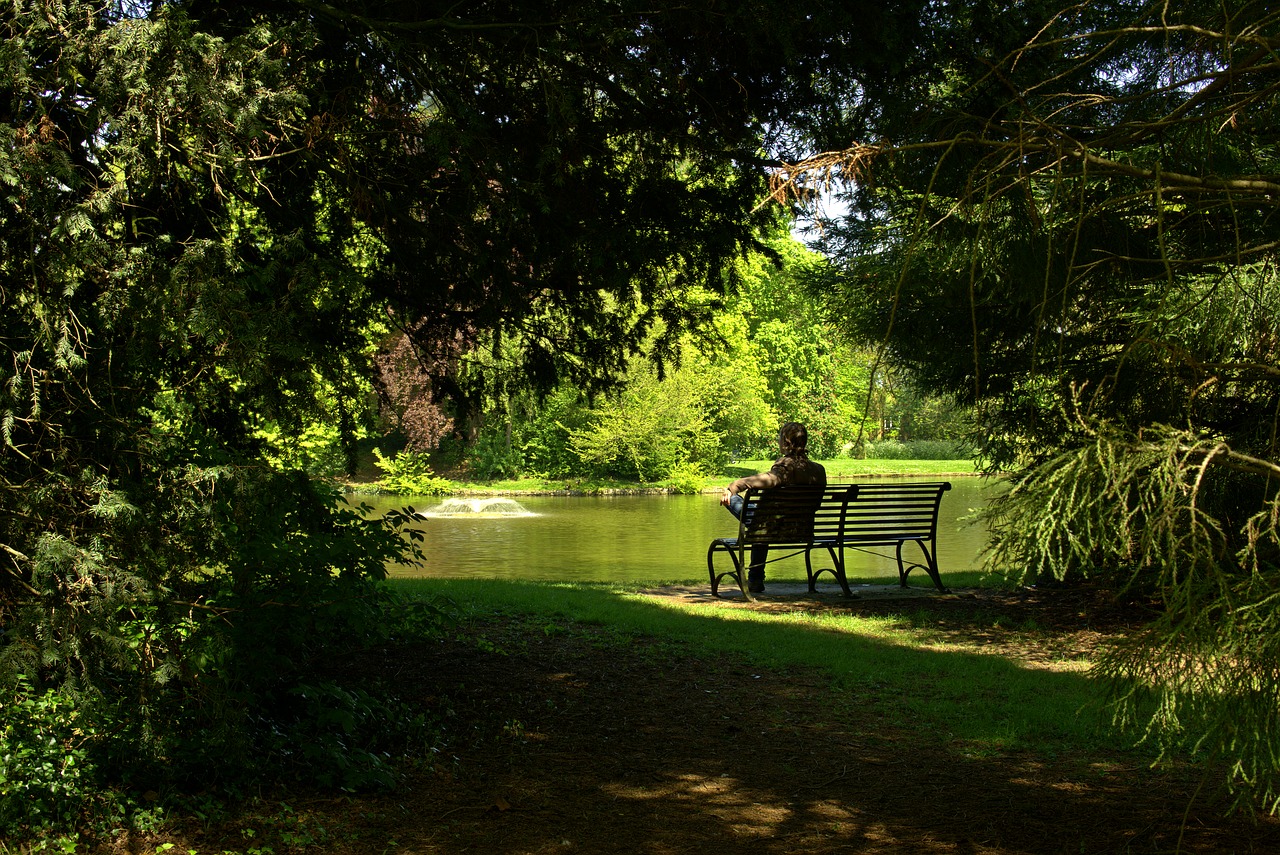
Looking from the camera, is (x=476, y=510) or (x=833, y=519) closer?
(x=833, y=519)

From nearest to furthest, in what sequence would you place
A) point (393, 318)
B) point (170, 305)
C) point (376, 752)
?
point (170, 305), point (376, 752), point (393, 318)

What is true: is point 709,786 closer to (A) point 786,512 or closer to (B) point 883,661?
(B) point 883,661

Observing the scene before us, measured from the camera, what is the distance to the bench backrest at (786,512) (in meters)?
8.63

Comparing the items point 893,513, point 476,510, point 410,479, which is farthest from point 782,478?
point 410,479

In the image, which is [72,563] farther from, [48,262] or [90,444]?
[48,262]

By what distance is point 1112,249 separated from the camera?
3994 millimetres

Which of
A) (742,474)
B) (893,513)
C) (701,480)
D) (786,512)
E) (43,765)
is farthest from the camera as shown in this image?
(742,474)

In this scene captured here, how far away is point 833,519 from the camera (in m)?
9.09

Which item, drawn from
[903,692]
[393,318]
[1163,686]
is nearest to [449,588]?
[393,318]

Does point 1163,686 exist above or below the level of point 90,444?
below

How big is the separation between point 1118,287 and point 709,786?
3827 mm

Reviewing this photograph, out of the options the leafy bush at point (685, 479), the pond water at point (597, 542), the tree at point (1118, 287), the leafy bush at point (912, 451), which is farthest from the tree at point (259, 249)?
the leafy bush at point (912, 451)

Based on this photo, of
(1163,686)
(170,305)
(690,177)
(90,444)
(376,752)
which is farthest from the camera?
(690,177)

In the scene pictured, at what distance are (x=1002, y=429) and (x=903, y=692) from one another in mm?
3638
